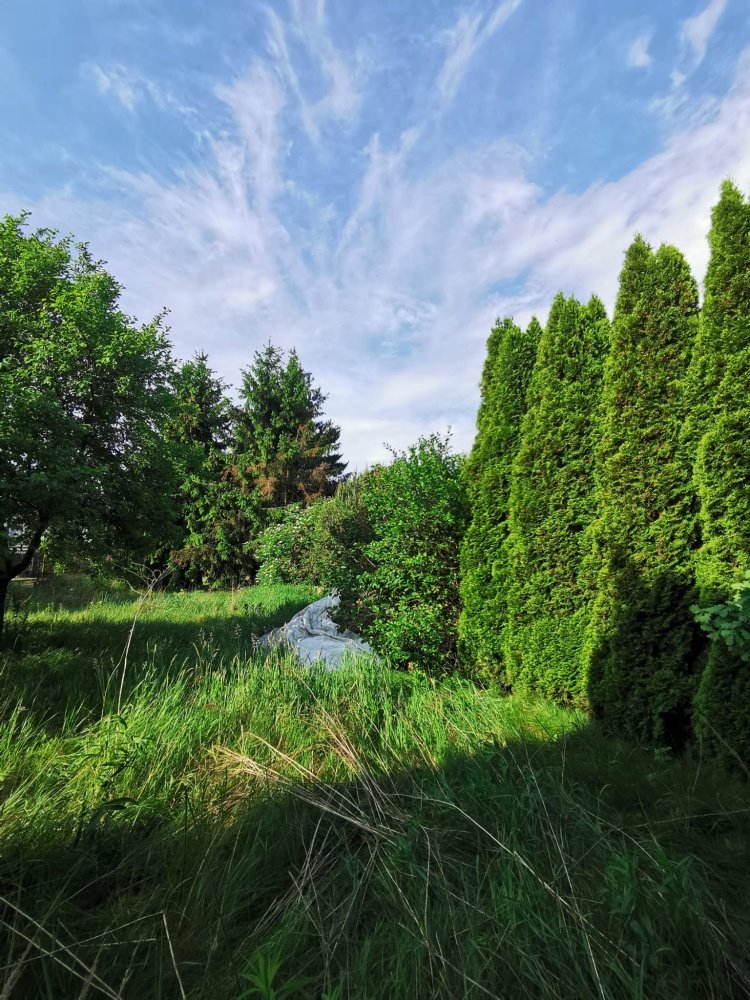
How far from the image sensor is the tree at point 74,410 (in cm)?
455

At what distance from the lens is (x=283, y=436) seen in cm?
1791

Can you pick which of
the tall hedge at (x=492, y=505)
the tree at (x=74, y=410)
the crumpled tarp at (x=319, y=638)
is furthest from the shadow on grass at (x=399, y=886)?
the tree at (x=74, y=410)

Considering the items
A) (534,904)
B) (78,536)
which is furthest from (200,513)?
(534,904)

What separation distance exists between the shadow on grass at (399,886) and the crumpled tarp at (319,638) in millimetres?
2630

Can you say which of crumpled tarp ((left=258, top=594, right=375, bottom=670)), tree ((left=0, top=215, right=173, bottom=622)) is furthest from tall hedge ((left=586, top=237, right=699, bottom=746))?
tree ((left=0, top=215, right=173, bottom=622))

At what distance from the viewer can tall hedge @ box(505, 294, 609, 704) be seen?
384 cm

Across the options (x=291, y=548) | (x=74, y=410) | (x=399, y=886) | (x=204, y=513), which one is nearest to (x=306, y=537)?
(x=291, y=548)

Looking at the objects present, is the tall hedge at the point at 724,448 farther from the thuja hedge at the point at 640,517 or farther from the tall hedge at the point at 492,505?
the tall hedge at the point at 492,505

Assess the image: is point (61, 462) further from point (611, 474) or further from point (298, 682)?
point (611, 474)

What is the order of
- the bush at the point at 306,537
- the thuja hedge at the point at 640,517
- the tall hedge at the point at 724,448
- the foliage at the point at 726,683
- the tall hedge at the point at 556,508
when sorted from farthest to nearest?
the bush at the point at 306,537 → the tall hedge at the point at 556,508 → the thuja hedge at the point at 640,517 → the tall hedge at the point at 724,448 → the foliage at the point at 726,683

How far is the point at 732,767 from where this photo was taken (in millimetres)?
2768

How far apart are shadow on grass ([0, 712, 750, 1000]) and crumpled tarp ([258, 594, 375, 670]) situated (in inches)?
104

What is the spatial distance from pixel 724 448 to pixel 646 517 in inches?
25.5

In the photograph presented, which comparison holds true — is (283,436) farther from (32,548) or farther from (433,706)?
(433,706)
